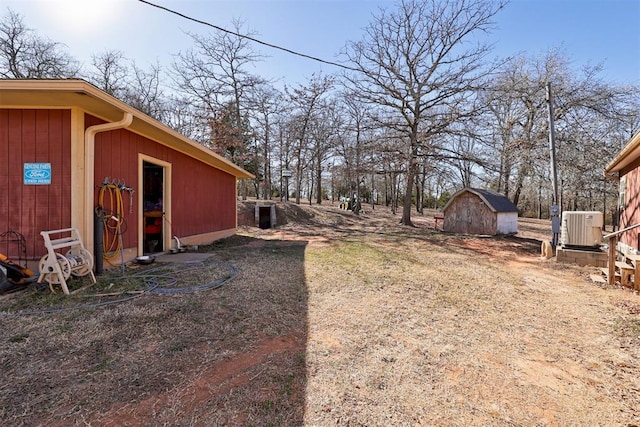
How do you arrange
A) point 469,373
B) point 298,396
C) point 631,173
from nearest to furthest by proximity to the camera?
point 298,396
point 469,373
point 631,173

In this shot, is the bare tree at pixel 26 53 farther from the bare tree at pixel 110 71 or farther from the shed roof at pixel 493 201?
the shed roof at pixel 493 201

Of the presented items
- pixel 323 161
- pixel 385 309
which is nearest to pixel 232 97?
pixel 323 161

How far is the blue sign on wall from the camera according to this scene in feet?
12.9

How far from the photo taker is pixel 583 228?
6.11m

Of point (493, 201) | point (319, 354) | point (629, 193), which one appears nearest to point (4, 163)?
point (319, 354)

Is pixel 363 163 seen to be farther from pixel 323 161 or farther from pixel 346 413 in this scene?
pixel 346 413

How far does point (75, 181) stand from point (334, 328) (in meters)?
3.93

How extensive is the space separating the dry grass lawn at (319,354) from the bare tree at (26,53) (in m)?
17.0

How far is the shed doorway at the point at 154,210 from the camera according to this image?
6.10 metres

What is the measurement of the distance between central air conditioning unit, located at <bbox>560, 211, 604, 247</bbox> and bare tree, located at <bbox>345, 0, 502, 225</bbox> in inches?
230

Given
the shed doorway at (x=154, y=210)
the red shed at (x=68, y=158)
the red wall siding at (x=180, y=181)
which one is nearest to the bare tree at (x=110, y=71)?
the red wall siding at (x=180, y=181)

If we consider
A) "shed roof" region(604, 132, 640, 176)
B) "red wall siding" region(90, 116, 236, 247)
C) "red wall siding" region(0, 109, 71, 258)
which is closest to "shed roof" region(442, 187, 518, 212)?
"shed roof" region(604, 132, 640, 176)

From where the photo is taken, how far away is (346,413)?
161 centimetres

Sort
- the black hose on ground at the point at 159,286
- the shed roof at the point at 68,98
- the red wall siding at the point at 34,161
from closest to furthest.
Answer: the black hose on ground at the point at 159,286 < the shed roof at the point at 68,98 < the red wall siding at the point at 34,161
